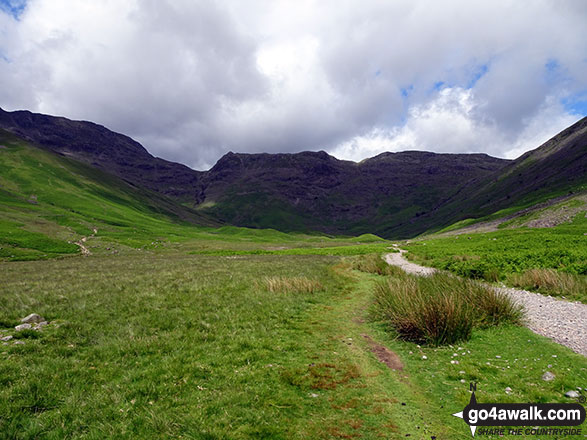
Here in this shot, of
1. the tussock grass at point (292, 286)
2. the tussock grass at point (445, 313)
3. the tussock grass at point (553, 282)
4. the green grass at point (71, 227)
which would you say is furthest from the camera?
the green grass at point (71, 227)

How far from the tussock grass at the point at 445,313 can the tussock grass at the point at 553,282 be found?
7.59m

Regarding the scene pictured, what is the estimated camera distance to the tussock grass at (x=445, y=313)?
463 inches

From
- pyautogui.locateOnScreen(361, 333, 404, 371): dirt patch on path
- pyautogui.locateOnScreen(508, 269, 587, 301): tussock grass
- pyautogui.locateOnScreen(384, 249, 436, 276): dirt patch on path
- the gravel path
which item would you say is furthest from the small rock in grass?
pyautogui.locateOnScreen(508, 269, 587, 301): tussock grass

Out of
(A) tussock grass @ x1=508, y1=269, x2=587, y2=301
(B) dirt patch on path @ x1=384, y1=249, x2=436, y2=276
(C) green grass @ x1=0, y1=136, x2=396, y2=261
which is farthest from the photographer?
(C) green grass @ x1=0, y1=136, x2=396, y2=261

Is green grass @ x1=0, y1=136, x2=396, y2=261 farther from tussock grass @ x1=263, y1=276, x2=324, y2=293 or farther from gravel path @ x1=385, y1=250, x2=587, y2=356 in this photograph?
gravel path @ x1=385, y1=250, x2=587, y2=356

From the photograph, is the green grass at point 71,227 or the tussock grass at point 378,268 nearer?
the tussock grass at point 378,268

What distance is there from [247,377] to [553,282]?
2191 centimetres

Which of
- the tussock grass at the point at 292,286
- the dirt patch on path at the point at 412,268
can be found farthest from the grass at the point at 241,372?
the dirt patch on path at the point at 412,268

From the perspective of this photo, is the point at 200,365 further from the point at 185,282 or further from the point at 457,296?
the point at 185,282

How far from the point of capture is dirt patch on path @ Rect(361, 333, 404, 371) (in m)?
10.3

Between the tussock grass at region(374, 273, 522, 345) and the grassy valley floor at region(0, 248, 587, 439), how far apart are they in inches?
23.8

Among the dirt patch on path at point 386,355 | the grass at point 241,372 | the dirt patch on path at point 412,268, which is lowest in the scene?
the dirt patch on path at point 412,268

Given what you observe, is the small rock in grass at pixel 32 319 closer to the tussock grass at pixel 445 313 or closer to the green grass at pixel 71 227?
the tussock grass at pixel 445 313

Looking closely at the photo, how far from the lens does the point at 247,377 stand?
896 centimetres
